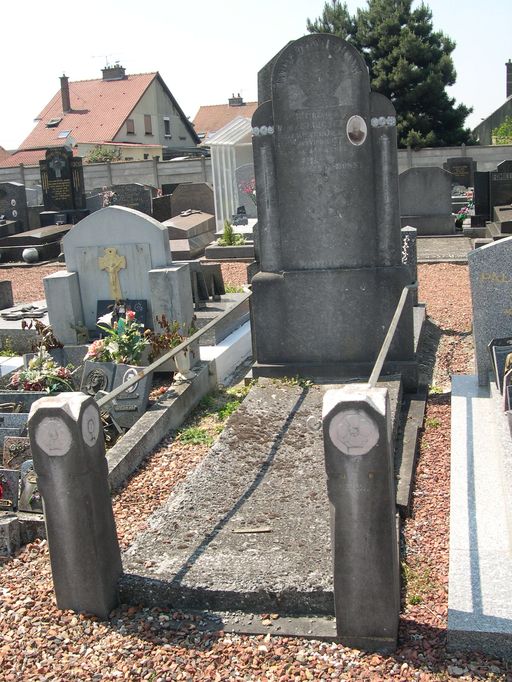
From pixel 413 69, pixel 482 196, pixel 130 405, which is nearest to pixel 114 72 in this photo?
pixel 413 69

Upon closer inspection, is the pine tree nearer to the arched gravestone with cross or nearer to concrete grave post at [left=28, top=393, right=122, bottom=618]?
the arched gravestone with cross

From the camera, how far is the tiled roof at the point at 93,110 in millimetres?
44250

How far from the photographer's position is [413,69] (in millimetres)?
33250

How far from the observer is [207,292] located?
31.6 feet

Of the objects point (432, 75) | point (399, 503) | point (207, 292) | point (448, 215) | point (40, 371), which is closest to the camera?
point (399, 503)

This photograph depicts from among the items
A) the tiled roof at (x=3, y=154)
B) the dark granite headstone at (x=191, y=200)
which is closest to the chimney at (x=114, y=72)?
the tiled roof at (x=3, y=154)

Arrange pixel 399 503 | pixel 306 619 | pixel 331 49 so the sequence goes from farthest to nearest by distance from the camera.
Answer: pixel 331 49, pixel 399 503, pixel 306 619

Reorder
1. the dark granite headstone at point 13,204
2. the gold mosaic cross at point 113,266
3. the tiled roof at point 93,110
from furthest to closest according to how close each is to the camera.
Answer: the tiled roof at point 93,110 → the dark granite headstone at point 13,204 → the gold mosaic cross at point 113,266

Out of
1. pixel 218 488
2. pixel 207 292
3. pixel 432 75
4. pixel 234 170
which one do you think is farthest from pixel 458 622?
pixel 432 75

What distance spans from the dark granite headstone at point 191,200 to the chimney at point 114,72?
102 feet

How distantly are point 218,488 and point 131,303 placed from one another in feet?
11.6

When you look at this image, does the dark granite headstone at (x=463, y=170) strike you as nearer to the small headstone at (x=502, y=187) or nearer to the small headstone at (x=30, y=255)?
the small headstone at (x=502, y=187)

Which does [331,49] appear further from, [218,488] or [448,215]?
[448,215]

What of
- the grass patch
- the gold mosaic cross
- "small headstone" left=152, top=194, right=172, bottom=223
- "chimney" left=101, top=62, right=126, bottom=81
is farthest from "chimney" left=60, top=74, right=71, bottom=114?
the grass patch
